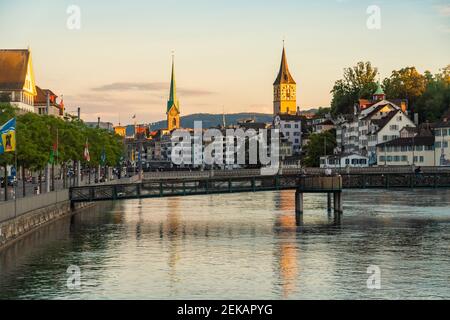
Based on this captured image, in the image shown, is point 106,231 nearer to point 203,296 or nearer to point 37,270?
point 37,270

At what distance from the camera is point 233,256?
2432 inches

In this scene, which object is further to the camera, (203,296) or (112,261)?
(112,261)

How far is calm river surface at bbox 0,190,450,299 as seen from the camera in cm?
4900

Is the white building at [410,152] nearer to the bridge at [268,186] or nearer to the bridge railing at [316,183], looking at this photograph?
the bridge at [268,186]

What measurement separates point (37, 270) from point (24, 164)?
111 ft

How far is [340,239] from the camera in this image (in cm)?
7131

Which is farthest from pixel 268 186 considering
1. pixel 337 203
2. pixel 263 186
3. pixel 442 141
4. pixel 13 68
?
pixel 442 141

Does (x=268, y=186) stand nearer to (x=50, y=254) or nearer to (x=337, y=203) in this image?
(x=337, y=203)

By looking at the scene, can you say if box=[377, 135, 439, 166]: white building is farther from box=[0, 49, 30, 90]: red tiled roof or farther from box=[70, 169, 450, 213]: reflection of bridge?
box=[70, 169, 450, 213]: reflection of bridge

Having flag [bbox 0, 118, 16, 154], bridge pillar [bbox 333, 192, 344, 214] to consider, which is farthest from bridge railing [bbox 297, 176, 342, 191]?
flag [bbox 0, 118, 16, 154]

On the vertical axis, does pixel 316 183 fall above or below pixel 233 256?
above

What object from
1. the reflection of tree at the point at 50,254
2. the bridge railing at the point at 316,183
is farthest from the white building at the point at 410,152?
the reflection of tree at the point at 50,254

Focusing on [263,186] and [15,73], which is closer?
[263,186]
